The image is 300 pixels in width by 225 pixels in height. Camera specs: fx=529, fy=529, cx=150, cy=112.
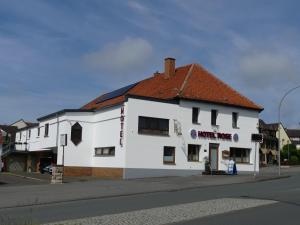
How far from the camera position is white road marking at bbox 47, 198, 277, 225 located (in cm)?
1353

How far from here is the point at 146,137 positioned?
3919cm

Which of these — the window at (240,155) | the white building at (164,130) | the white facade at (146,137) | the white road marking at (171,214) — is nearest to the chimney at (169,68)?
the white building at (164,130)

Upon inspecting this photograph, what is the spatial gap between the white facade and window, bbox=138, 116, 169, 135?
Result: 32cm

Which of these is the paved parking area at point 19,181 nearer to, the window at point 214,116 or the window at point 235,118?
the window at point 214,116

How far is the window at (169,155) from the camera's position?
40.2 m

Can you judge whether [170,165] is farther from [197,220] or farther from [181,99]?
[197,220]

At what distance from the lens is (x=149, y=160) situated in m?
39.1

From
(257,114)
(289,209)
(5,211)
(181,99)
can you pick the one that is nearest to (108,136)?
(181,99)

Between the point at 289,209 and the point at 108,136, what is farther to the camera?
the point at 108,136

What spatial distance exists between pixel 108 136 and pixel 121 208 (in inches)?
945

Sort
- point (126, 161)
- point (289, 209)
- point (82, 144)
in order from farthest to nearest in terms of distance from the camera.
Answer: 1. point (82, 144)
2. point (126, 161)
3. point (289, 209)

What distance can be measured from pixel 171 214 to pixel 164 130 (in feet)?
82.4

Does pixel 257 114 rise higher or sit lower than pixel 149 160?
higher

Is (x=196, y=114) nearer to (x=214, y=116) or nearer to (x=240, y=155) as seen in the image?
(x=214, y=116)
